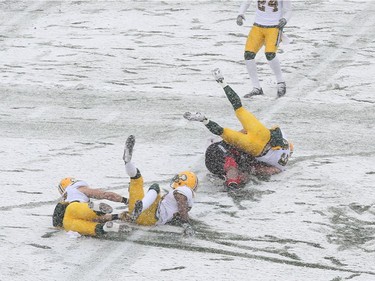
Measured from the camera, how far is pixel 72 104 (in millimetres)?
15203

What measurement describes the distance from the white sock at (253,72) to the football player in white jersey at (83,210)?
4.91m

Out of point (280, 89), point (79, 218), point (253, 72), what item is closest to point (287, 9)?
point (253, 72)

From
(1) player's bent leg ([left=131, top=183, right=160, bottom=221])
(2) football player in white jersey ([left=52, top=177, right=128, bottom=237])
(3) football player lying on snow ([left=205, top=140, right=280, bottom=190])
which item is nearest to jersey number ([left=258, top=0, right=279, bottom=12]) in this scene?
(3) football player lying on snow ([left=205, top=140, right=280, bottom=190])

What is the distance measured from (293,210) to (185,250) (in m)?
1.65

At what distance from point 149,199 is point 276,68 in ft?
18.0

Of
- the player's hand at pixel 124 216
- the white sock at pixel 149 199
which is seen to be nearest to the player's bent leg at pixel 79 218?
the player's hand at pixel 124 216

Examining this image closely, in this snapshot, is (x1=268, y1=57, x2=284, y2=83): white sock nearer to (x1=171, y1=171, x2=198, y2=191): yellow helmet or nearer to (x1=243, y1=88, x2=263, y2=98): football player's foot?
(x1=243, y1=88, x2=263, y2=98): football player's foot

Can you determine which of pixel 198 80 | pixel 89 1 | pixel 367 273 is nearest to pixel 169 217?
pixel 367 273

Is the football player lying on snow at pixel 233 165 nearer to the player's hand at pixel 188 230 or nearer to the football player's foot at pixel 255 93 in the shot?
the player's hand at pixel 188 230

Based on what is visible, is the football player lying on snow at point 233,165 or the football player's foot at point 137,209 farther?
the football player lying on snow at point 233,165

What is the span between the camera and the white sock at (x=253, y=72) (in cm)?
1547

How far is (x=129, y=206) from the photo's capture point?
1105 centimetres

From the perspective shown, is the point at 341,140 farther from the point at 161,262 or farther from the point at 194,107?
the point at 161,262

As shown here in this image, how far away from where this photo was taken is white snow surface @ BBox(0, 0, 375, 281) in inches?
405
